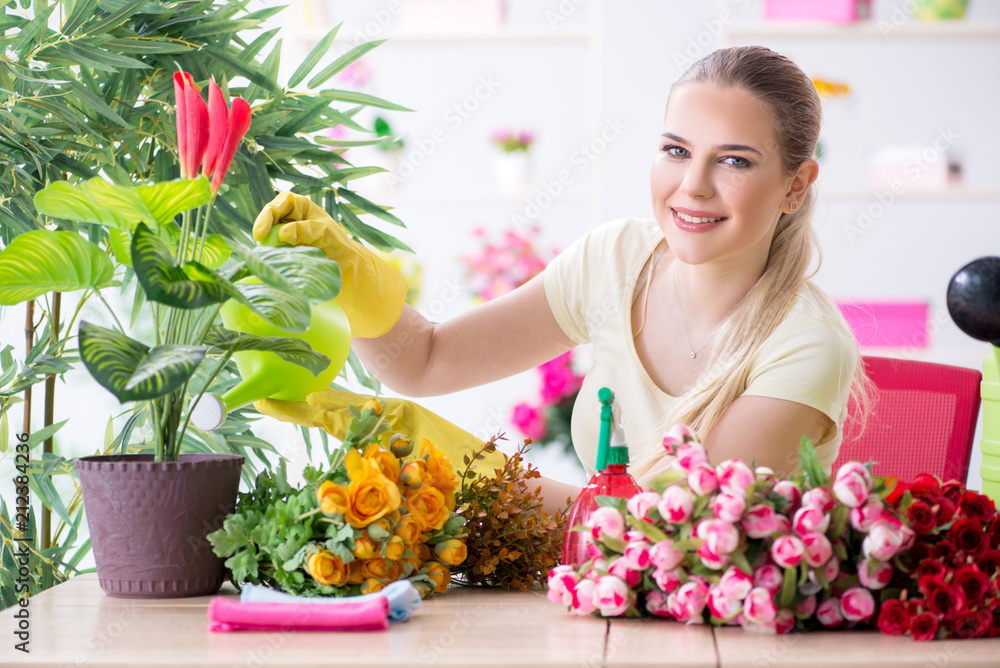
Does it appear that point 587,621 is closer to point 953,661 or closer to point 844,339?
point 953,661

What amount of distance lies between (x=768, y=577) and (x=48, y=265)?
2.26 ft

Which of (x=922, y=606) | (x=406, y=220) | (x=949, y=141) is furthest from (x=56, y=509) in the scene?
(x=949, y=141)

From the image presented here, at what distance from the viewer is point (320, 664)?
675 mm

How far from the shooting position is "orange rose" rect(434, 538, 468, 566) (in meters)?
0.88

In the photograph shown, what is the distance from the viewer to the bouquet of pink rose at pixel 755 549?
73 centimetres

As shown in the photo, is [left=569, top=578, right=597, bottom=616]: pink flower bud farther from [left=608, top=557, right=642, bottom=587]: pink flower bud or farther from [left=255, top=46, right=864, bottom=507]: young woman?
[left=255, top=46, right=864, bottom=507]: young woman

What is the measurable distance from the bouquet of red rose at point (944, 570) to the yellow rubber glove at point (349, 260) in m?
0.61

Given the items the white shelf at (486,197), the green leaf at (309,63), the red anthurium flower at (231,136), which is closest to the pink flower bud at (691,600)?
the red anthurium flower at (231,136)

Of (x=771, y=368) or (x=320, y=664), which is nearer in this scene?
(x=320, y=664)

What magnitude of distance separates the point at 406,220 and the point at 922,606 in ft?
8.48

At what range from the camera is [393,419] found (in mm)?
1063

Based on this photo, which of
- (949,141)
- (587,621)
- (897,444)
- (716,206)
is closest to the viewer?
(587,621)

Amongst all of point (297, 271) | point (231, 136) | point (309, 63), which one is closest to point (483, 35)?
point (309, 63)

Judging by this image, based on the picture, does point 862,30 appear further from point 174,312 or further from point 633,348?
point 174,312
